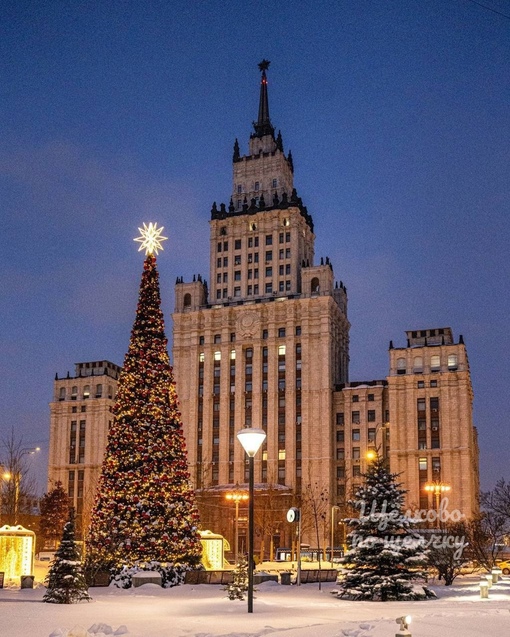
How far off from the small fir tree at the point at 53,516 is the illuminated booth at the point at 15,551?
55.3m

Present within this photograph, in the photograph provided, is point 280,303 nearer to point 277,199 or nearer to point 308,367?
point 308,367

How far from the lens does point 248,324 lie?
3880 inches

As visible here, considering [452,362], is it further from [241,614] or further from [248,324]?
[241,614]

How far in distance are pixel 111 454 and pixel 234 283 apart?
72.0m

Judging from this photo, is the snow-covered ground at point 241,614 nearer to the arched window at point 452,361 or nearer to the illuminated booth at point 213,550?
the illuminated booth at point 213,550

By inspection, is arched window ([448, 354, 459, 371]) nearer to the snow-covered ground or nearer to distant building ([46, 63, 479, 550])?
distant building ([46, 63, 479, 550])

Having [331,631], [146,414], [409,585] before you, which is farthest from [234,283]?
[331,631]

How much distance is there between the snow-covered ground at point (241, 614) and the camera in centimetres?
1639

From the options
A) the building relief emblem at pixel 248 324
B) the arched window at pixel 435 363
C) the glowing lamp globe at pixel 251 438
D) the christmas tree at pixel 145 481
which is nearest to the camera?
the glowing lamp globe at pixel 251 438

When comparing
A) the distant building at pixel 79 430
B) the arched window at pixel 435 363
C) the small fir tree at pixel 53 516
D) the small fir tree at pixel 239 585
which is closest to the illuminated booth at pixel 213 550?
the small fir tree at pixel 239 585

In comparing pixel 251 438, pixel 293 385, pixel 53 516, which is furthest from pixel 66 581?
pixel 293 385

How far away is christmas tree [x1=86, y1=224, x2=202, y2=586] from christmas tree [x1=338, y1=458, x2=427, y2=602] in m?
7.16

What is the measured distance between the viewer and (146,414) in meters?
31.9

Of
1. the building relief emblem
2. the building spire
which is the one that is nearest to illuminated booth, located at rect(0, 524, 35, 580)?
the building relief emblem
